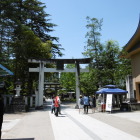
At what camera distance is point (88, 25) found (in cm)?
Answer: 3444

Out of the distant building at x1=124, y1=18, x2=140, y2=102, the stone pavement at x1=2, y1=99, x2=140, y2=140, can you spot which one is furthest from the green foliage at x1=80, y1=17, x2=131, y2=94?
the stone pavement at x1=2, y1=99, x2=140, y2=140

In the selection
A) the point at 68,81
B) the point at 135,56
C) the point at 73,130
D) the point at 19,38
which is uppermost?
the point at 19,38

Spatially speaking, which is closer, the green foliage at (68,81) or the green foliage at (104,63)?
the green foliage at (104,63)

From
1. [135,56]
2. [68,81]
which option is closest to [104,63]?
[135,56]

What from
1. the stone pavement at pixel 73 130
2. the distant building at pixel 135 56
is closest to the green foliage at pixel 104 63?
the distant building at pixel 135 56

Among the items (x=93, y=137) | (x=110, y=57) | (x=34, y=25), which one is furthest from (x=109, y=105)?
(x=34, y=25)

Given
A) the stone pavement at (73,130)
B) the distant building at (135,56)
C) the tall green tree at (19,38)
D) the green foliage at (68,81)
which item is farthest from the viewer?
the green foliage at (68,81)

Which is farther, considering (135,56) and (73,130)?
(135,56)

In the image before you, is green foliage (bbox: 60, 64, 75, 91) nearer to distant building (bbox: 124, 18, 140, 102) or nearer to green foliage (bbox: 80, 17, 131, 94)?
green foliage (bbox: 80, 17, 131, 94)

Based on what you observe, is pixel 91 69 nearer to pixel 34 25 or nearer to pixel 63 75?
pixel 34 25

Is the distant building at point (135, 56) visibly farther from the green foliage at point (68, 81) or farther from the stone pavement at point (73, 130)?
the green foliage at point (68, 81)

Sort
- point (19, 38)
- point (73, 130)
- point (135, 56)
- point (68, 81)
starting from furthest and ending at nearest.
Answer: point (68, 81)
point (19, 38)
point (135, 56)
point (73, 130)

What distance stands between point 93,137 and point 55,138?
1481 mm

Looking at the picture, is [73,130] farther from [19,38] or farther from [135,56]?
[19,38]
